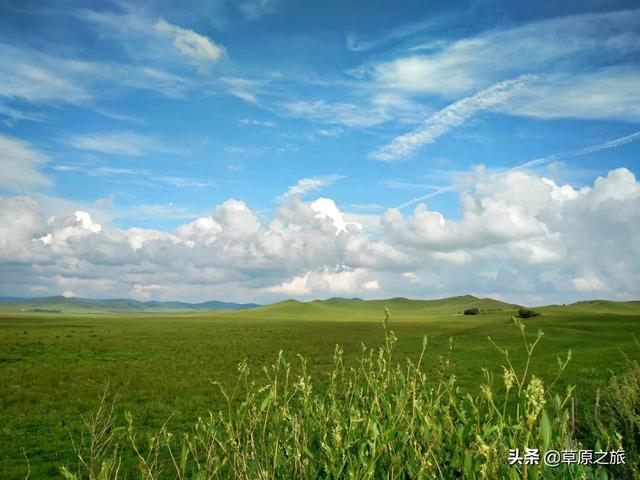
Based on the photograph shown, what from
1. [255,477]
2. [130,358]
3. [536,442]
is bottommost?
[130,358]

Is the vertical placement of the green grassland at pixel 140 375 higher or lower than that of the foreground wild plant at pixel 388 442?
lower

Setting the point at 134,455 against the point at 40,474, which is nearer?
the point at 40,474

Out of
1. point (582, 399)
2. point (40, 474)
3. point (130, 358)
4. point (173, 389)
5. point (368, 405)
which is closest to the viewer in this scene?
point (368, 405)

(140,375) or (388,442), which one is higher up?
(388,442)

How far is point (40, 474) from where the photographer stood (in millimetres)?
15766

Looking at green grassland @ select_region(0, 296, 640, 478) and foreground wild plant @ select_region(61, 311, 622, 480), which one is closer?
foreground wild plant @ select_region(61, 311, 622, 480)

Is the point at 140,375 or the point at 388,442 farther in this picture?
the point at 140,375

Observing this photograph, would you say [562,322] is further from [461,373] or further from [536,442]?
[536,442]

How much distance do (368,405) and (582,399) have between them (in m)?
Answer: 21.0

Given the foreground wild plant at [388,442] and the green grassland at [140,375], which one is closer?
the foreground wild plant at [388,442]

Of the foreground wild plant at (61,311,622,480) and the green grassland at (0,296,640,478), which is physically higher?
the foreground wild plant at (61,311,622,480)

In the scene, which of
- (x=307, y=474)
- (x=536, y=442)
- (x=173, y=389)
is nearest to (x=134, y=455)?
(x=173, y=389)

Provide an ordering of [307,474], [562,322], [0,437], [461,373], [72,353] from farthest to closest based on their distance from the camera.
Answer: [562,322], [72,353], [461,373], [0,437], [307,474]

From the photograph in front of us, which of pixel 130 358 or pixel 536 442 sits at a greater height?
pixel 536 442
